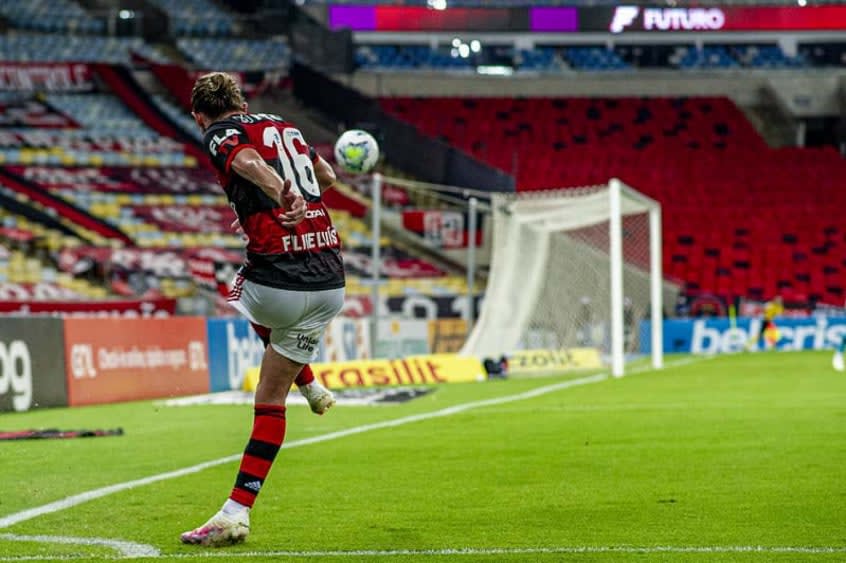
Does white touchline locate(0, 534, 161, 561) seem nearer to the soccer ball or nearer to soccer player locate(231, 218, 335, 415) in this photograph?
soccer player locate(231, 218, 335, 415)

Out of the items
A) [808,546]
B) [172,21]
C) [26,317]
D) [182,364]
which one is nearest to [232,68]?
[172,21]

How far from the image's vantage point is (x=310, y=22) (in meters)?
44.0

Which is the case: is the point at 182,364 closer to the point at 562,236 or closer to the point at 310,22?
the point at 562,236

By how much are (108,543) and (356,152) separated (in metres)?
6.84

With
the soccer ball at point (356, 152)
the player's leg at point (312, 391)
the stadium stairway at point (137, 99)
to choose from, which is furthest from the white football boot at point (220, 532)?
the stadium stairway at point (137, 99)

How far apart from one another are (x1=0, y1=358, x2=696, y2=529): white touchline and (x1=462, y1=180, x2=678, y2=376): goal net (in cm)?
294

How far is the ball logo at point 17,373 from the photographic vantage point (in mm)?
14347

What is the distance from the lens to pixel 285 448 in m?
10.4

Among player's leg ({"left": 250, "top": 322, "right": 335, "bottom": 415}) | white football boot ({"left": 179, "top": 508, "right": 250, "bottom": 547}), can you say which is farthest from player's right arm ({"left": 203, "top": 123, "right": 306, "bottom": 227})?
white football boot ({"left": 179, "top": 508, "right": 250, "bottom": 547})

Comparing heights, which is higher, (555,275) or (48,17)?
(48,17)

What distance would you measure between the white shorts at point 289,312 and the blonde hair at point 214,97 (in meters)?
0.72

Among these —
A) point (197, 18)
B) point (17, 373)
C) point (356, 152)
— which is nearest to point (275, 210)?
point (356, 152)

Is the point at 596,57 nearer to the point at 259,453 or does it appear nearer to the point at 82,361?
the point at 82,361

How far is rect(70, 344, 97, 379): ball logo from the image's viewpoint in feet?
52.7
